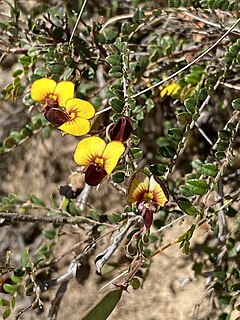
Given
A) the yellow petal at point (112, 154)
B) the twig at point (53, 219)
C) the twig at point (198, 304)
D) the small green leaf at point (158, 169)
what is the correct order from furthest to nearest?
the twig at point (198, 304), the twig at point (53, 219), the small green leaf at point (158, 169), the yellow petal at point (112, 154)

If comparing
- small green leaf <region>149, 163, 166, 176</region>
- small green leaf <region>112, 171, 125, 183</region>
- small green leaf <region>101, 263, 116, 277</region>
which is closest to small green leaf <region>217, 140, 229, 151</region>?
small green leaf <region>149, 163, 166, 176</region>

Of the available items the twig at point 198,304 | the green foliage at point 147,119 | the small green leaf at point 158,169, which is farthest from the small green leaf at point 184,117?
the twig at point 198,304

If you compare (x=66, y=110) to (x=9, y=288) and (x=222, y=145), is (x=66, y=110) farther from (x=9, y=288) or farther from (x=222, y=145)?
(x=9, y=288)

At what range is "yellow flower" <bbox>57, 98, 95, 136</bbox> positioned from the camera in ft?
3.61

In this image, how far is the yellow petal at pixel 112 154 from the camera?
42.6 inches

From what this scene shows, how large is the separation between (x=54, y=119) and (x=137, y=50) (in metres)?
0.63

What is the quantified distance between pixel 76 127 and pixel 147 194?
6.4 inches

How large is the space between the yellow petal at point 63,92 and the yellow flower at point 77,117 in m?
0.09

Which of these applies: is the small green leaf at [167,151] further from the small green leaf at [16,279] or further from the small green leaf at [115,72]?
the small green leaf at [16,279]

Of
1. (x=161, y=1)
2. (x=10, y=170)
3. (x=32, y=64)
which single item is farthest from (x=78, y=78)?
(x=10, y=170)

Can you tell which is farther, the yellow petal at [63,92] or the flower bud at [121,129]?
the yellow petal at [63,92]

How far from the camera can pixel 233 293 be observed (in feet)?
4.96

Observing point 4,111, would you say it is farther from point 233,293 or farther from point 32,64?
point 233,293

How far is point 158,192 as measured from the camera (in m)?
1.10
